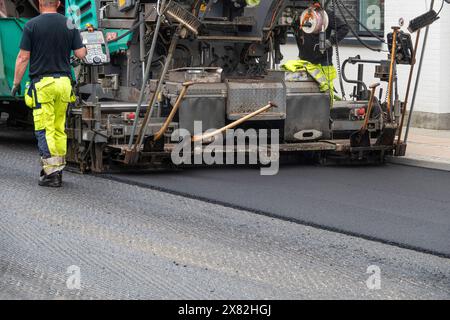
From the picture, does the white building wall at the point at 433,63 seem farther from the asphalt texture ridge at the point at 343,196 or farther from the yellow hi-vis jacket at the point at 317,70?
the asphalt texture ridge at the point at 343,196

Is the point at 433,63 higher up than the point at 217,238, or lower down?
higher up

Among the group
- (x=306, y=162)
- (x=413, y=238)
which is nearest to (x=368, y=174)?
(x=306, y=162)

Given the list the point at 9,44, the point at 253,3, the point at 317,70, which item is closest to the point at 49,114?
the point at 9,44

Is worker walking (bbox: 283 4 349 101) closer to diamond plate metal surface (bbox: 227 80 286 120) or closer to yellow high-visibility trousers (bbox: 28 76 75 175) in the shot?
diamond plate metal surface (bbox: 227 80 286 120)

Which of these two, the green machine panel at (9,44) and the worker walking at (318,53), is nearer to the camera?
the worker walking at (318,53)

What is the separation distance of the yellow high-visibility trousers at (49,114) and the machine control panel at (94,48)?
1.18 meters

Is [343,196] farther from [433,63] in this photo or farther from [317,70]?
[433,63]

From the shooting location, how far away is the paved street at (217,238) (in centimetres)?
714

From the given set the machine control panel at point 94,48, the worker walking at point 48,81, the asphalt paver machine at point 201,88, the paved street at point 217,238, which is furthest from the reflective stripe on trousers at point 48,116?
the machine control panel at point 94,48

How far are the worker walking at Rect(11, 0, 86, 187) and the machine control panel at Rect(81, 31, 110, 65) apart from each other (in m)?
1.04

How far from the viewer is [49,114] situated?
10.9 meters

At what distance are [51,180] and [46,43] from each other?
1.32m

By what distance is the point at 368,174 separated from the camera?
12.1 metres

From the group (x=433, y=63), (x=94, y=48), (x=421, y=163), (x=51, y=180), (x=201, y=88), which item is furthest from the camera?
(x=433, y=63)
